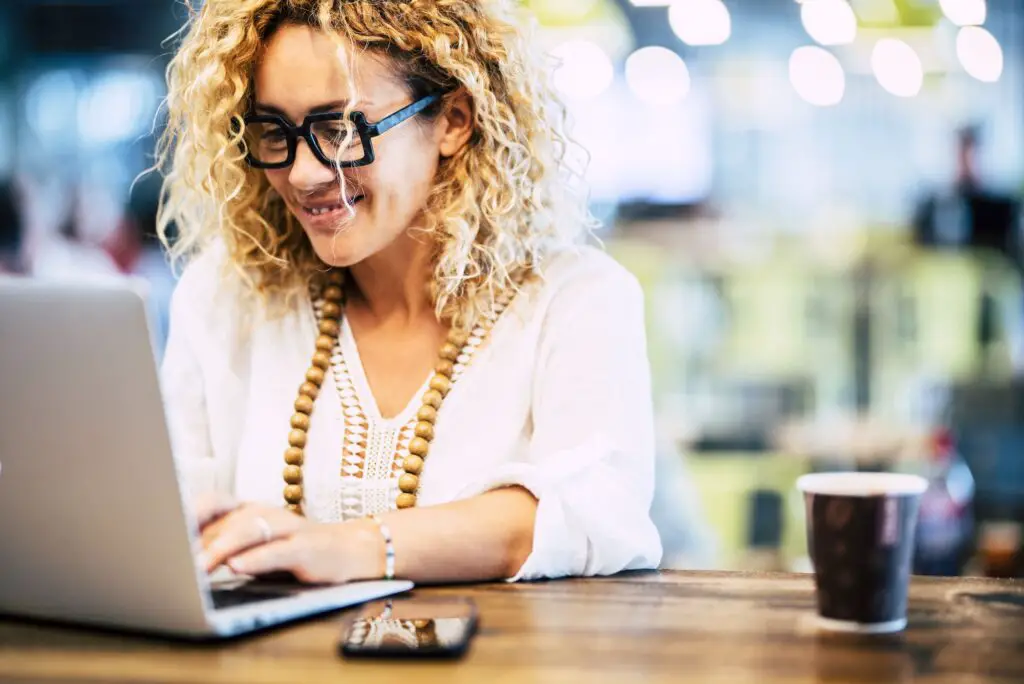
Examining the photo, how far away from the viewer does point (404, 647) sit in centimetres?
104

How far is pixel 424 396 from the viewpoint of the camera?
177cm

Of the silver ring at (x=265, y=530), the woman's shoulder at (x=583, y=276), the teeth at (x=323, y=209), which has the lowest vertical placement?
the silver ring at (x=265, y=530)

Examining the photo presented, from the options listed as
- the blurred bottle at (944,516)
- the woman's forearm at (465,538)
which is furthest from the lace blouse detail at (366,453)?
the blurred bottle at (944,516)

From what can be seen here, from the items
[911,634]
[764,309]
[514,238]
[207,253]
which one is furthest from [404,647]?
[764,309]

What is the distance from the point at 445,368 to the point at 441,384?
0.08 ft

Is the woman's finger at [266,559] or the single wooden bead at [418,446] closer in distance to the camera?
the woman's finger at [266,559]

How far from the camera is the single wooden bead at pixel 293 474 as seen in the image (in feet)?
5.75

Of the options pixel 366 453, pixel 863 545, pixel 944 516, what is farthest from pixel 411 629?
pixel 944 516

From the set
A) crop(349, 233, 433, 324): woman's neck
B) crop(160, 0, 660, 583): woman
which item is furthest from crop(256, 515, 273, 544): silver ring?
crop(349, 233, 433, 324): woman's neck

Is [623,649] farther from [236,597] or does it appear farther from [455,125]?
[455,125]

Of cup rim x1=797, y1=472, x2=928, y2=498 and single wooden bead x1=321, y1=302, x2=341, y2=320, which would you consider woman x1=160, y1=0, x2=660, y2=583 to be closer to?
single wooden bead x1=321, y1=302, x2=341, y2=320

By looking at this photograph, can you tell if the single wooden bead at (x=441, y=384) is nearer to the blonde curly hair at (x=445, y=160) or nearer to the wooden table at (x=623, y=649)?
the blonde curly hair at (x=445, y=160)

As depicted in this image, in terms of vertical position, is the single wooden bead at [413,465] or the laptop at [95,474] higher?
the laptop at [95,474]

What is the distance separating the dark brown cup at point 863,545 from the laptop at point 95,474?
0.47m
